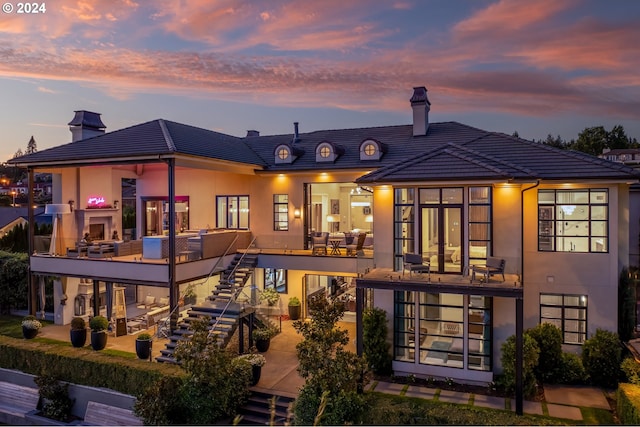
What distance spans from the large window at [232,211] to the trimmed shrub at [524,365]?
13.0 metres

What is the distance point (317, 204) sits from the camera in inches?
870

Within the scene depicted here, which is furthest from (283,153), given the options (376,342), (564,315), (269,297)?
(564,315)

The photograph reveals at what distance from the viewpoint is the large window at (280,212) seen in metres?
20.3

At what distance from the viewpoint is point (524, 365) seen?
38.7 feet

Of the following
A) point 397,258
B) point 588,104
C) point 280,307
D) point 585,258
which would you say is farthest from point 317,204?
point 588,104

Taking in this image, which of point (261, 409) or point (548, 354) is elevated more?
point (548, 354)

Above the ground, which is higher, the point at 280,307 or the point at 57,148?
the point at 57,148

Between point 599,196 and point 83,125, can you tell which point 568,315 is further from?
point 83,125

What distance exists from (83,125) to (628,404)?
24.1 metres

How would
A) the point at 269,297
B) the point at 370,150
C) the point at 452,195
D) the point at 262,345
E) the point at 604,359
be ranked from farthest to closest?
1. the point at 370,150
2. the point at 269,297
3. the point at 262,345
4. the point at 452,195
5. the point at 604,359

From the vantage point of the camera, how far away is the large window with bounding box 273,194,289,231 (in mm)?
20330

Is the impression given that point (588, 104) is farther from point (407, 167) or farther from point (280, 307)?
point (280, 307)

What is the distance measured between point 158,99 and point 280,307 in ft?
50.0

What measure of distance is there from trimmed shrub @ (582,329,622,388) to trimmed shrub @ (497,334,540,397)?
201 cm
